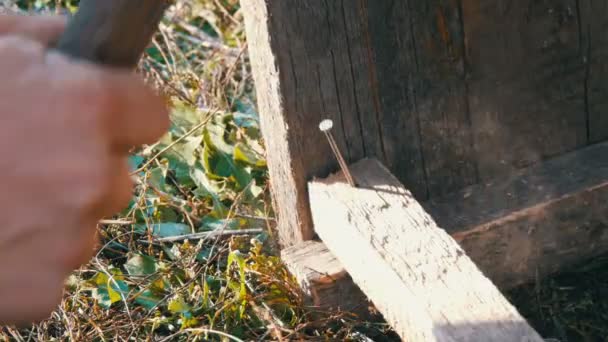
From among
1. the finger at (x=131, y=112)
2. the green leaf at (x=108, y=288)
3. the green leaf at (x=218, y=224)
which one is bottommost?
the green leaf at (x=108, y=288)

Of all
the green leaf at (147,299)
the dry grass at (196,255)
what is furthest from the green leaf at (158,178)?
the green leaf at (147,299)

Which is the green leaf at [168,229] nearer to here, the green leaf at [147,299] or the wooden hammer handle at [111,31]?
the green leaf at [147,299]

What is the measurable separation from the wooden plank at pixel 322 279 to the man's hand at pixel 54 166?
163 cm

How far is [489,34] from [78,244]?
1.82m

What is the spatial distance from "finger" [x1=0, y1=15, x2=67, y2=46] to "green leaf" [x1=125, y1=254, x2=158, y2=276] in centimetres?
189

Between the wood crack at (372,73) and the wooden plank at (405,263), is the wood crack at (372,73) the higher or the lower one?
the higher one

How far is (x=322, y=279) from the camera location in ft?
8.27

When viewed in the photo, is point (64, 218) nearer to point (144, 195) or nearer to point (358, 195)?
point (358, 195)

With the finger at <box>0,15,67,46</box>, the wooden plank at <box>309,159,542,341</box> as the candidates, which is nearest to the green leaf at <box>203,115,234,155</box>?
the wooden plank at <box>309,159,542,341</box>

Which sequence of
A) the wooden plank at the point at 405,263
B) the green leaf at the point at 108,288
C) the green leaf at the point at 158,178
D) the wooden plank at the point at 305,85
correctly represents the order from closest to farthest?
the wooden plank at the point at 405,263 → the wooden plank at the point at 305,85 → the green leaf at the point at 108,288 → the green leaf at the point at 158,178

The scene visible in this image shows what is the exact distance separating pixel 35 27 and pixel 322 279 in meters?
1.61

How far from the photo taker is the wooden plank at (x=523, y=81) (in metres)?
2.48

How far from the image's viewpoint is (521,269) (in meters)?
2.70

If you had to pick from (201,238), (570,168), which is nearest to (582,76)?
(570,168)
